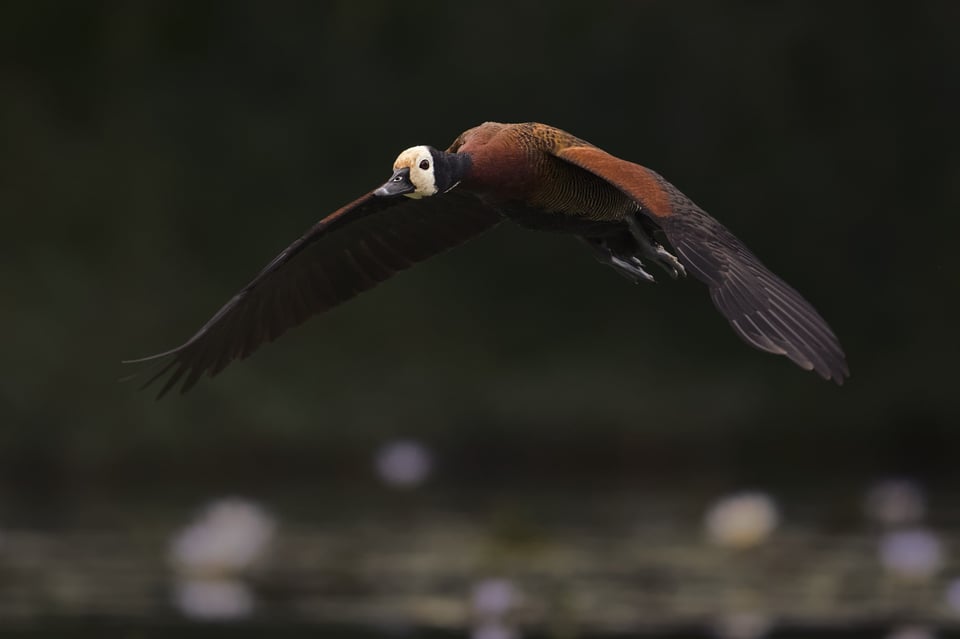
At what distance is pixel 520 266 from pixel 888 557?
2.53m

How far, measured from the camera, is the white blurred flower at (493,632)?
5.29 metres

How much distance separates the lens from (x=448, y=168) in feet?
11.2

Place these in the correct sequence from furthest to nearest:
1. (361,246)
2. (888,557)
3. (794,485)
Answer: (794,485)
(888,557)
(361,246)

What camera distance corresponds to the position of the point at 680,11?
8359 millimetres

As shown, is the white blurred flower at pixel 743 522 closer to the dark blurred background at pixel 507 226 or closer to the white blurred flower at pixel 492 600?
the white blurred flower at pixel 492 600

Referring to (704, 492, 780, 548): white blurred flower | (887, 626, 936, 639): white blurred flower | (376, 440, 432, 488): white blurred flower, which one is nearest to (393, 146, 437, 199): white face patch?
(887, 626, 936, 639): white blurred flower

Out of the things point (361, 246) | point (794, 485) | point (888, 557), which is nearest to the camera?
point (361, 246)

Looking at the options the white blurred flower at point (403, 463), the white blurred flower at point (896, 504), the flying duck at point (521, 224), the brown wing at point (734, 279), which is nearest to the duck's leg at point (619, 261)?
the flying duck at point (521, 224)

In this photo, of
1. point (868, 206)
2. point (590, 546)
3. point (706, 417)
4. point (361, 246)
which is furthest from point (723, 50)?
point (361, 246)

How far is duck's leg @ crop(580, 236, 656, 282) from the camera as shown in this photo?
3.77 m

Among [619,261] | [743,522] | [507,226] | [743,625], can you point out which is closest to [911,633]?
[743,625]

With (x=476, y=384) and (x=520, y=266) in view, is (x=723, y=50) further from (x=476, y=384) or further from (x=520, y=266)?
(x=476, y=384)

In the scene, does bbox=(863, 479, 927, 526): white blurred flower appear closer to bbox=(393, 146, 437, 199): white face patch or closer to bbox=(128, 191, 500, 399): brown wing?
bbox=(128, 191, 500, 399): brown wing

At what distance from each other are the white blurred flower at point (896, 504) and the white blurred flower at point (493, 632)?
6.57 feet
